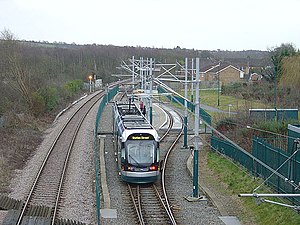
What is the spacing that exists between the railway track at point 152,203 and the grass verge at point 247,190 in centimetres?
257

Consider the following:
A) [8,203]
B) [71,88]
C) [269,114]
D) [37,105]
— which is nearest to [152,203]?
[8,203]

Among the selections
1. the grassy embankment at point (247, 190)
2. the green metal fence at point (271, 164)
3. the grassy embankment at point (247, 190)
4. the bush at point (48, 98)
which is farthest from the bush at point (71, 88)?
the green metal fence at point (271, 164)

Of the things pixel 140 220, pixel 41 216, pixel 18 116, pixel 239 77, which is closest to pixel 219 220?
pixel 140 220

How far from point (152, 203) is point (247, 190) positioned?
3851 mm

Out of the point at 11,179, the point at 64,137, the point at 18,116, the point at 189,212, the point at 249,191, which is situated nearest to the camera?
the point at 189,212

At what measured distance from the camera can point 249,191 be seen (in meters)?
18.9

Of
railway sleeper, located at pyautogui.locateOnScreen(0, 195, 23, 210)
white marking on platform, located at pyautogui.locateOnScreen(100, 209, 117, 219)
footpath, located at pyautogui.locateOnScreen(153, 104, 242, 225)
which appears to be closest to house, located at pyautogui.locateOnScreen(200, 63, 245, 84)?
footpath, located at pyautogui.locateOnScreen(153, 104, 242, 225)

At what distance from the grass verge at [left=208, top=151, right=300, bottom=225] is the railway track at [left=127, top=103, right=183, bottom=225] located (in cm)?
257

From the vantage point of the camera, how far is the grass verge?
49.2ft

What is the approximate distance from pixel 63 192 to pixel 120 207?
9.68 feet

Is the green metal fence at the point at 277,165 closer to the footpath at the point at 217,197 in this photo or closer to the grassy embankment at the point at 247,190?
the grassy embankment at the point at 247,190

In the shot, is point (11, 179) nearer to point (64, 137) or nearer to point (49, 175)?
point (49, 175)

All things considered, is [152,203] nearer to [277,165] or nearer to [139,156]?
[139,156]

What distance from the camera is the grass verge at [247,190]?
1498cm
